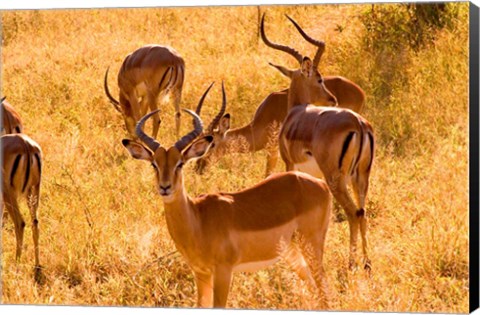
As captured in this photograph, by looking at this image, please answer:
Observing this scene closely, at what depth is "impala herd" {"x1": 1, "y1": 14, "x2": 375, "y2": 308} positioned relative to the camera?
6395 mm

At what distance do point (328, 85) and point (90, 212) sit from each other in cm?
276

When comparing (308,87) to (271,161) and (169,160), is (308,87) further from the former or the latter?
(169,160)

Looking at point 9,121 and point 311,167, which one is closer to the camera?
point 311,167

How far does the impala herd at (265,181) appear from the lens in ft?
21.0

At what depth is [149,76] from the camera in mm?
11898

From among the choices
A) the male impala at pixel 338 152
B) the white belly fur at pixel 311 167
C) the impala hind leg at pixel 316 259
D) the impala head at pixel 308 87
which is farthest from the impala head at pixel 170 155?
the impala head at pixel 308 87

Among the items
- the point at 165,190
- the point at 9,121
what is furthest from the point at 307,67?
the point at 165,190

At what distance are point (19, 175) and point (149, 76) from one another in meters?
4.15

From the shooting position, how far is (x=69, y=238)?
798 cm

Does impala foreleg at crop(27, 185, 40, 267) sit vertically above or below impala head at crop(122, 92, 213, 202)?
below

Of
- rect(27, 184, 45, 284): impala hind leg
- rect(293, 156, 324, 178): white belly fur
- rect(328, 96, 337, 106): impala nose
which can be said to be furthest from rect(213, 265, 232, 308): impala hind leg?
rect(328, 96, 337, 106): impala nose

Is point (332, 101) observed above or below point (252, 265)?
above

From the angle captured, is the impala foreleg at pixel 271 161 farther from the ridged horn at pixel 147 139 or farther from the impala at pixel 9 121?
the ridged horn at pixel 147 139

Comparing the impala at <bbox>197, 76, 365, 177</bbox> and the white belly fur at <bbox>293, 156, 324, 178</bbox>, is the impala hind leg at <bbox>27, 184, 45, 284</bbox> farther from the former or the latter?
the impala at <bbox>197, 76, 365, 177</bbox>
